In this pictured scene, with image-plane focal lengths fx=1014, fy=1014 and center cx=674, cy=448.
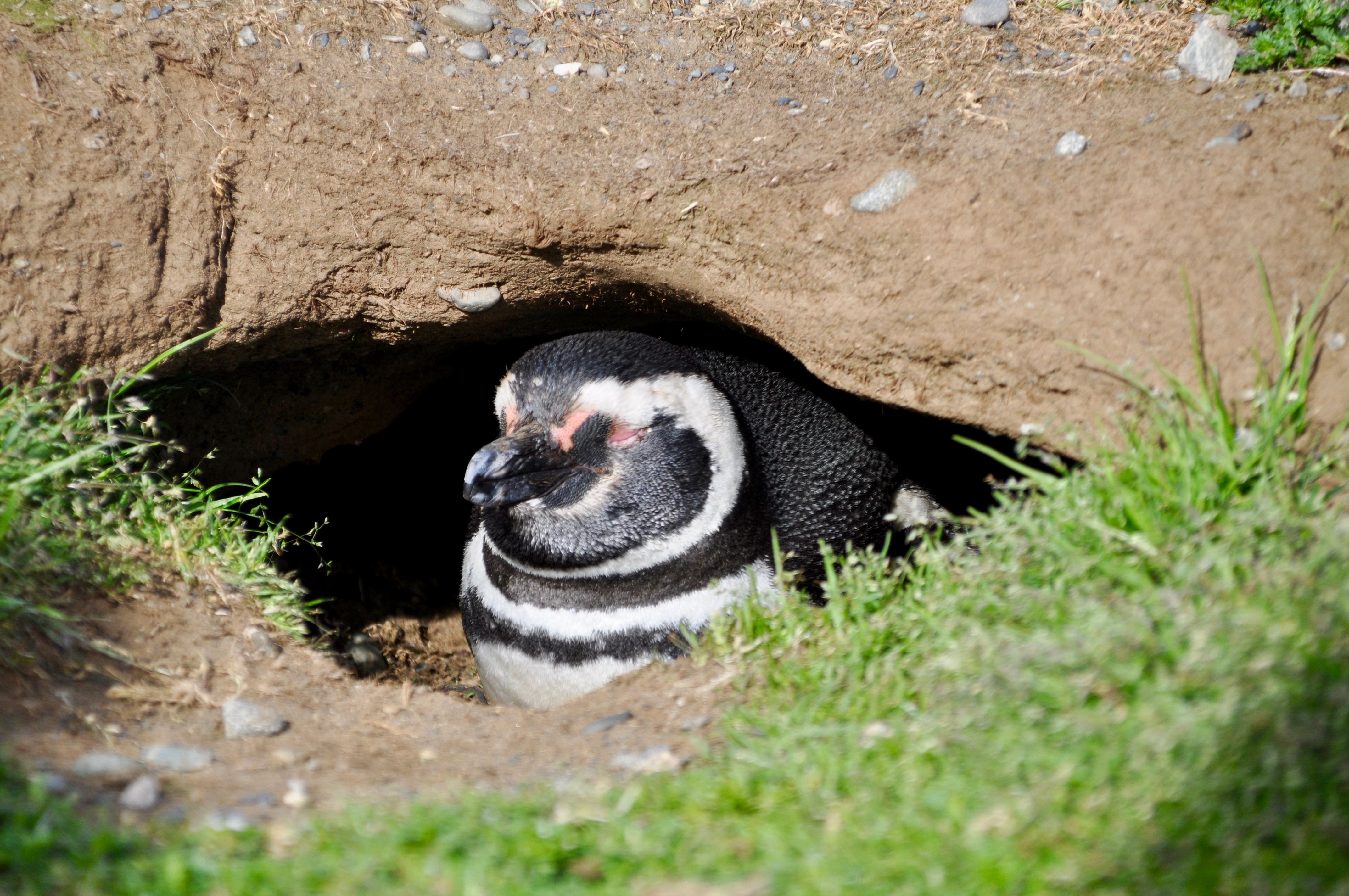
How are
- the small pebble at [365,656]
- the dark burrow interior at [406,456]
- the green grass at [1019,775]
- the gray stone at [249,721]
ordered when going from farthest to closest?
1. the small pebble at [365,656]
2. the dark burrow interior at [406,456]
3. the gray stone at [249,721]
4. the green grass at [1019,775]

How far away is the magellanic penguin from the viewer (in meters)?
2.61

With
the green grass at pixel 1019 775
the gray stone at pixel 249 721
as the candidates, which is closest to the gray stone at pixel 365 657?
the gray stone at pixel 249 721

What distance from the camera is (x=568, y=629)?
9.10 ft

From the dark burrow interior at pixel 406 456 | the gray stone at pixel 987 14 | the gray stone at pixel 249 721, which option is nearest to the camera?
the gray stone at pixel 249 721

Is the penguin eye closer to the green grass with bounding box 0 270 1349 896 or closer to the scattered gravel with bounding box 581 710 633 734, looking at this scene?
the scattered gravel with bounding box 581 710 633 734

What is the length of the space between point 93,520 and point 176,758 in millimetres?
838

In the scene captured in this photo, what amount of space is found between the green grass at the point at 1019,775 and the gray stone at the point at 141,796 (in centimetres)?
10

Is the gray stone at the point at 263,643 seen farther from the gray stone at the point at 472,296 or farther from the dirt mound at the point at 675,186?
the gray stone at the point at 472,296

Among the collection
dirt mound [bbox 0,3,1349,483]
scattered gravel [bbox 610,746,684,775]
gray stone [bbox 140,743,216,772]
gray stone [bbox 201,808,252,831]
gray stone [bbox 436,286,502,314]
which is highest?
dirt mound [bbox 0,3,1349,483]

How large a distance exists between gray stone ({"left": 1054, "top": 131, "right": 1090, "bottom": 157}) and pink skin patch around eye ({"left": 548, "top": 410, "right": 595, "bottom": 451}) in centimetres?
130

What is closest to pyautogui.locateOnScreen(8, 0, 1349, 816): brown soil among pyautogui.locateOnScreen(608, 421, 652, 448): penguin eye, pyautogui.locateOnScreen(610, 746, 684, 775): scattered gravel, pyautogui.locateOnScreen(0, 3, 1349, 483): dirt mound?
pyautogui.locateOnScreen(0, 3, 1349, 483): dirt mound

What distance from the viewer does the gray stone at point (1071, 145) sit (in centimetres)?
242

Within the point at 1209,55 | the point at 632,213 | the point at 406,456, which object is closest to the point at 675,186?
the point at 632,213

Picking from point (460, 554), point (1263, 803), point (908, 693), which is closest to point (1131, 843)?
point (1263, 803)
